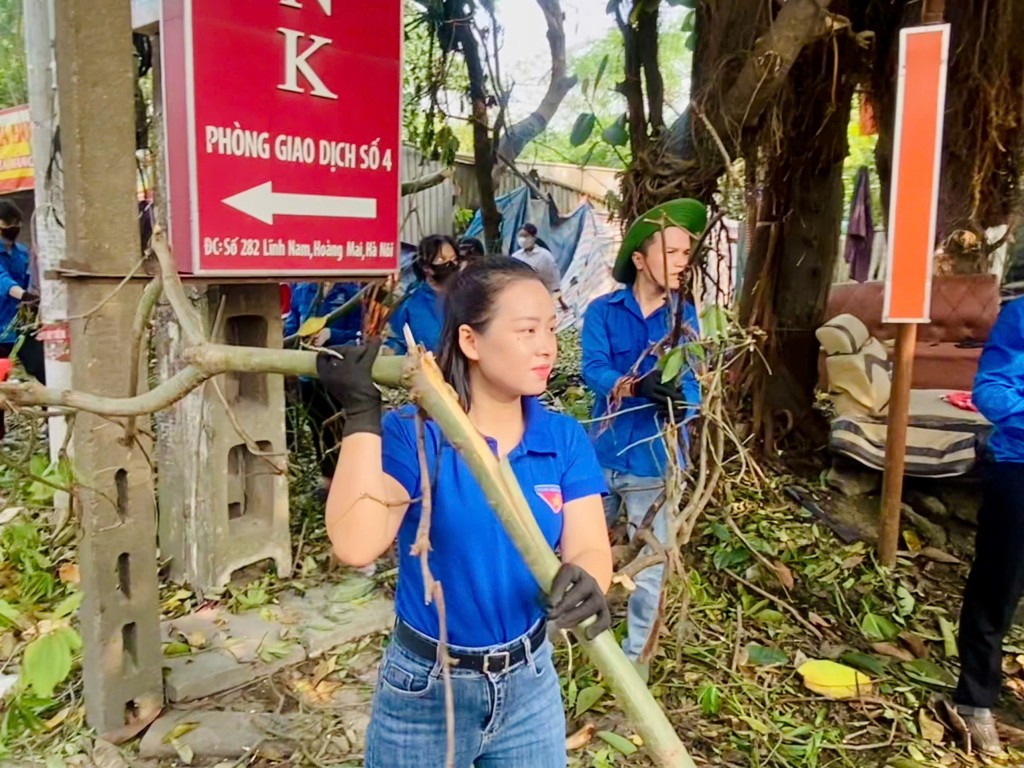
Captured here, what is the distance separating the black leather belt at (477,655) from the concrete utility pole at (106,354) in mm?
1275

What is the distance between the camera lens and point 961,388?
20.8 feet

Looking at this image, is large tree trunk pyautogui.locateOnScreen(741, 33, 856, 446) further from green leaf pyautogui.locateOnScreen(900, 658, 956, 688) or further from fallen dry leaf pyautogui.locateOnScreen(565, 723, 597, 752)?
fallen dry leaf pyautogui.locateOnScreen(565, 723, 597, 752)

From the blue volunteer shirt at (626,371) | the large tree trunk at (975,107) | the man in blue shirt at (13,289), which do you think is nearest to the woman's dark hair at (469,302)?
the blue volunteer shirt at (626,371)

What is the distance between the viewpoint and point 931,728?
3.04m

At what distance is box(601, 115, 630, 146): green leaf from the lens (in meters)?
4.87

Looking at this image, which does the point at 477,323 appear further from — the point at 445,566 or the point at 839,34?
the point at 839,34

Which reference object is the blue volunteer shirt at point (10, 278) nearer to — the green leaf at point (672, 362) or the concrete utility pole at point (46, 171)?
the concrete utility pole at point (46, 171)

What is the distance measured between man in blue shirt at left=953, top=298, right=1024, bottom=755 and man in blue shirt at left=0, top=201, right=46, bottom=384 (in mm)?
5701

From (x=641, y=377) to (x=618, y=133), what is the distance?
2.33 m

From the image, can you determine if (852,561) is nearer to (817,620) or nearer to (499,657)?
(817,620)

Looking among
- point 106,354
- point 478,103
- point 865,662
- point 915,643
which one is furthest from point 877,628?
point 478,103

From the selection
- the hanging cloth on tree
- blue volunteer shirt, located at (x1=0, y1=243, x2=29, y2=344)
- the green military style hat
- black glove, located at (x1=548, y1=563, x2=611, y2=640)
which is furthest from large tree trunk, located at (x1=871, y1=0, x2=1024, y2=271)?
the hanging cloth on tree

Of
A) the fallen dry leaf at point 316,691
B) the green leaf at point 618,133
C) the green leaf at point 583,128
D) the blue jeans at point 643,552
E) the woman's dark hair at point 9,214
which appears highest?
the green leaf at point 583,128

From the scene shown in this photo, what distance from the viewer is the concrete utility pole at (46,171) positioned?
3854 mm
